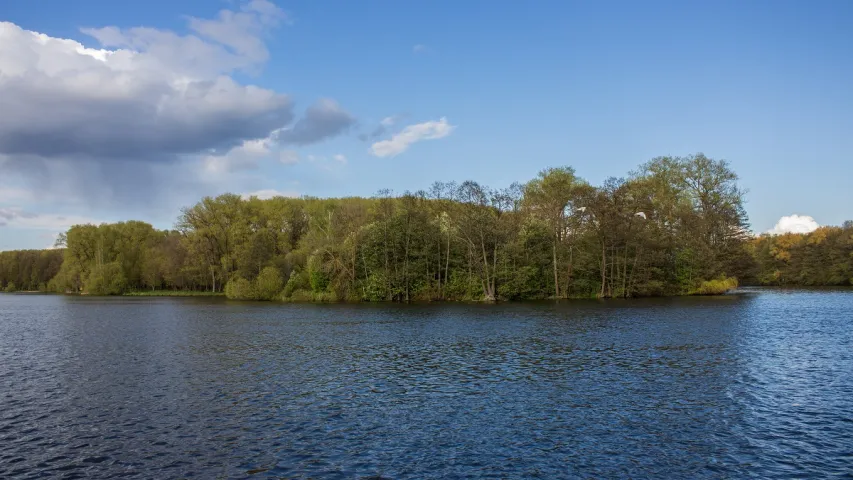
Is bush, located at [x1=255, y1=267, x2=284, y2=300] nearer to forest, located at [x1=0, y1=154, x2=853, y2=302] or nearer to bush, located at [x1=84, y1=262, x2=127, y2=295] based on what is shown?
forest, located at [x1=0, y1=154, x2=853, y2=302]

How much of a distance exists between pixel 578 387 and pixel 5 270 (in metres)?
208

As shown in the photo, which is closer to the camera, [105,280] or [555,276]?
[555,276]

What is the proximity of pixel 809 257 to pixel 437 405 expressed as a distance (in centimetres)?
12127

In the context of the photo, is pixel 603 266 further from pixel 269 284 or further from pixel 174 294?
pixel 174 294


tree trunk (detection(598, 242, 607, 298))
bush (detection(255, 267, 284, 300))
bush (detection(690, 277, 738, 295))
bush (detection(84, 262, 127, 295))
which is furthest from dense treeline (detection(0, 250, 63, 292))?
bush (detection(690, 277, 738, 295))

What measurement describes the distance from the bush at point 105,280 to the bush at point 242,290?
43416mm

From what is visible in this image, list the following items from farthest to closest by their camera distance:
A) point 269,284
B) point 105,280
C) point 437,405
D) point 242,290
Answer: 1. point 105,280
2. point 242,290
3. point 269,284
4. point 437,405

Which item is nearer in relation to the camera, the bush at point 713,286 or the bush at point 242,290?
the bush at point 713,286

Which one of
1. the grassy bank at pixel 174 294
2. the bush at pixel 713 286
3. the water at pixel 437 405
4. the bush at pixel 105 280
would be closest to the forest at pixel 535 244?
the bush at pixel 713 286

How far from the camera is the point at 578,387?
22.5 m

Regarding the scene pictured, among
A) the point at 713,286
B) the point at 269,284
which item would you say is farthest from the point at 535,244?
the point at 269,284

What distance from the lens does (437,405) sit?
20.1m

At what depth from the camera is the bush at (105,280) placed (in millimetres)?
119569

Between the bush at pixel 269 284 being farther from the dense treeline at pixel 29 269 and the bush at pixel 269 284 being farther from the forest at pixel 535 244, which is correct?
the dense treeline at pixel 29 269
